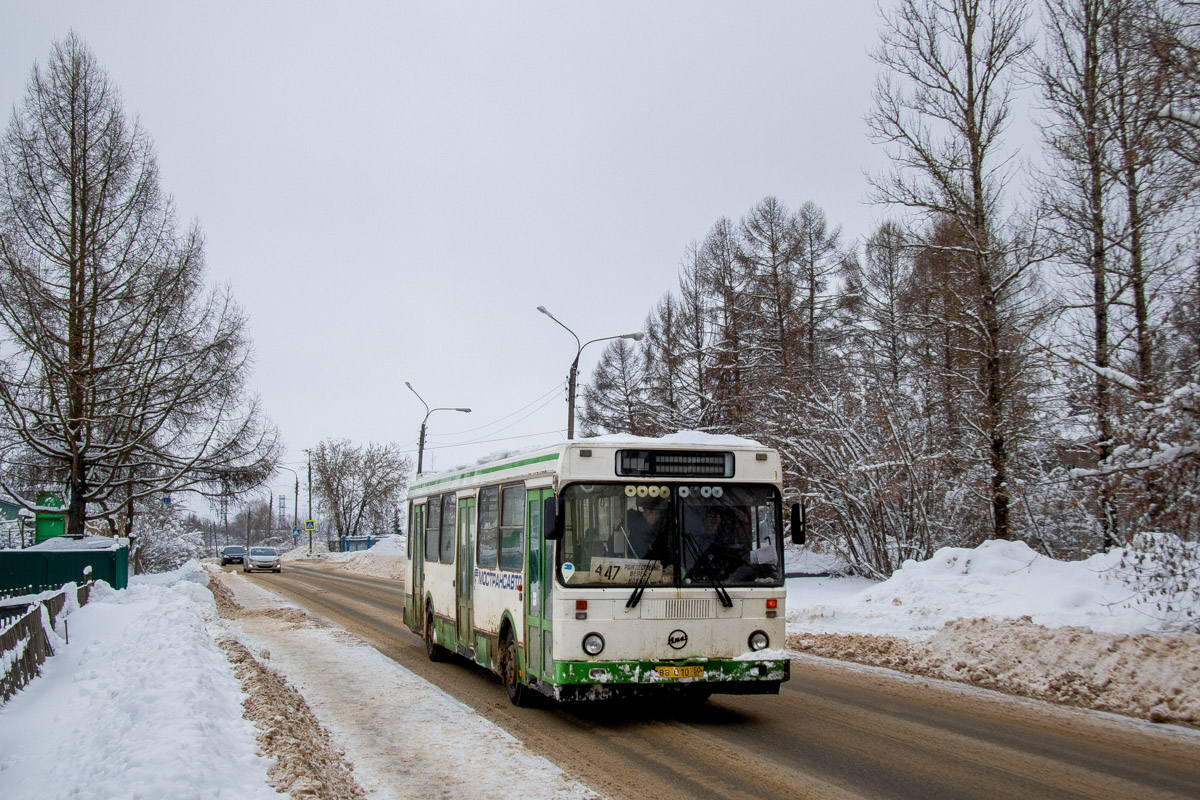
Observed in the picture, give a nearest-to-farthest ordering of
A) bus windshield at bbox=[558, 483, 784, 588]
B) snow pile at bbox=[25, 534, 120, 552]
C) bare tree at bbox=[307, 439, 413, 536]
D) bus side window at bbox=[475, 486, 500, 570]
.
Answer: bus windshield at bbox=[558, 483, 784, 588] < bus side window at bbox=[475, 486, 500, 570] < snow pile at bbox=[25, 534, 120, 552] < bare tree at bbox=[307, 439, 413, 536]

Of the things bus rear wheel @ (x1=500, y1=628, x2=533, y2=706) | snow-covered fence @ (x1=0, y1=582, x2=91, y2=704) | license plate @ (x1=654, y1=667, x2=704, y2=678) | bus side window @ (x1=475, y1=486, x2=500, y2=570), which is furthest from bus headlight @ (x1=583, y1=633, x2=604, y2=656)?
snow-covered fence @ (x1=0, y1=582, x2=91, y2=704)

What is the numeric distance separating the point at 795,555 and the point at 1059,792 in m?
26.9

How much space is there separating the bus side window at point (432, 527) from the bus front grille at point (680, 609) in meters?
6.19

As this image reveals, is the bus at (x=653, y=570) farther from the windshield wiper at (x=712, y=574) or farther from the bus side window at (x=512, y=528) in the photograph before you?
the bus side window at (x=512, y=528)

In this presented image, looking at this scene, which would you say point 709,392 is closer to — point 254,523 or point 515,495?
point 515,495

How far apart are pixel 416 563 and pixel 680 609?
8.17 meters

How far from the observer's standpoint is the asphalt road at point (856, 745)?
679cm

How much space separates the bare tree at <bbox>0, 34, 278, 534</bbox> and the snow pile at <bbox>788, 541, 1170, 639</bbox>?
19654mm

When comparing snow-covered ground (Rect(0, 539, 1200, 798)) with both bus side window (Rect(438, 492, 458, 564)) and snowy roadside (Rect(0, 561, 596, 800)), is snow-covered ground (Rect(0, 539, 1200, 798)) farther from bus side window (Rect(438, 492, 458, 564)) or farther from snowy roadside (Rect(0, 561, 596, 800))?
bus side window (Rect(438, 492, 458, 564))

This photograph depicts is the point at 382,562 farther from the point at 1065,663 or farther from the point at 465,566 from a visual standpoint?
the point at 1065,663

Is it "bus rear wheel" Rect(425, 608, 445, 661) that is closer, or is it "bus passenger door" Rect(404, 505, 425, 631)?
"bus rear wheel" Rect(425, 608, 445, 661)

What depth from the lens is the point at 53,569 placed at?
20.0 metres

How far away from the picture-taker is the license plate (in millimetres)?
9016

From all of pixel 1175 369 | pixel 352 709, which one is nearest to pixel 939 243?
pixel 1175 369
